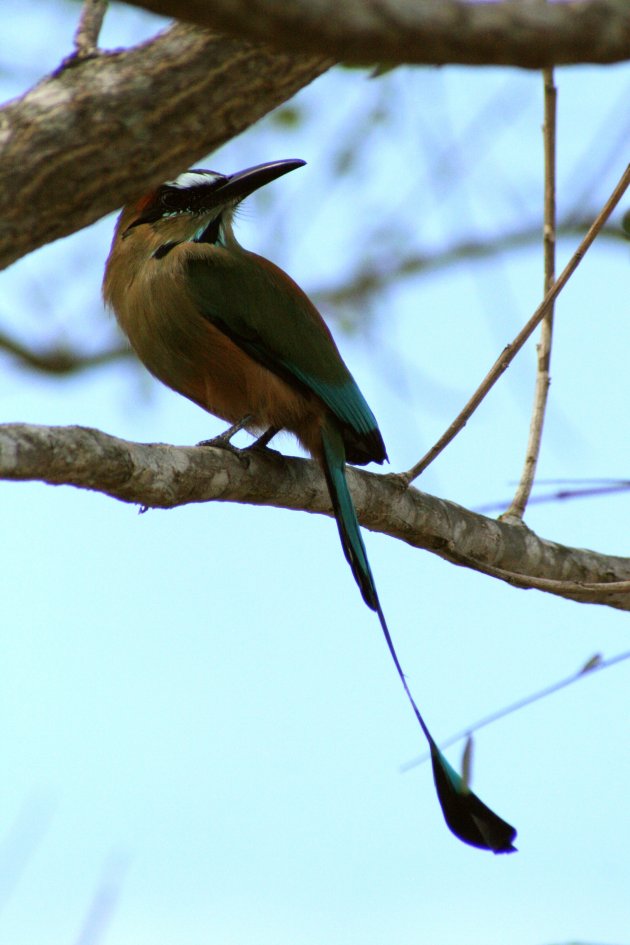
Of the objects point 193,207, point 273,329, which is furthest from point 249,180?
point 273,329

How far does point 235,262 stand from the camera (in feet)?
11.6

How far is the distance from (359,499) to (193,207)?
136 cm

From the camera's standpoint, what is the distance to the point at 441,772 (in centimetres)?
253

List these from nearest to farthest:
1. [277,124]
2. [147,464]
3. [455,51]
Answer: [455,51] → [147,464] → [277,124]

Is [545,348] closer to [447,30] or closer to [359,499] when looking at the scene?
[359,499]

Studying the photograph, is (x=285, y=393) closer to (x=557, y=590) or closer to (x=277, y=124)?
(x=557, y=590)

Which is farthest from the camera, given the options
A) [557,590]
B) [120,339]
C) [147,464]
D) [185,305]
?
[120,339]

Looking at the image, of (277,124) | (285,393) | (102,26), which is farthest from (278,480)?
(277,124)

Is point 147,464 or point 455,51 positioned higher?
point 147,464

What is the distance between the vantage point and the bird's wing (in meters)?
3.30


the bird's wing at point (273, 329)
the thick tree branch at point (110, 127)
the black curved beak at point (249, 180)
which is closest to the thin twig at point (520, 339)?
the bird's wing at point (273, 329)

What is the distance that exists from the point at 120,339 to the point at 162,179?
4.10 metres

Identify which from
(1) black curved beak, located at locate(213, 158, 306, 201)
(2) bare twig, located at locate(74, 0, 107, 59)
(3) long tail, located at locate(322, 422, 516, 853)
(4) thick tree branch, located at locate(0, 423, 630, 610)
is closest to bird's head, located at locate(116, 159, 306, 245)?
(1) black curved beak, located at locate(213, 158, 306, 201)

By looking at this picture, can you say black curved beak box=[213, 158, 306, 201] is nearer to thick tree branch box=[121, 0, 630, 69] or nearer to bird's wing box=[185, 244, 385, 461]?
bird's wing box=[185, 244, 385, 461]
